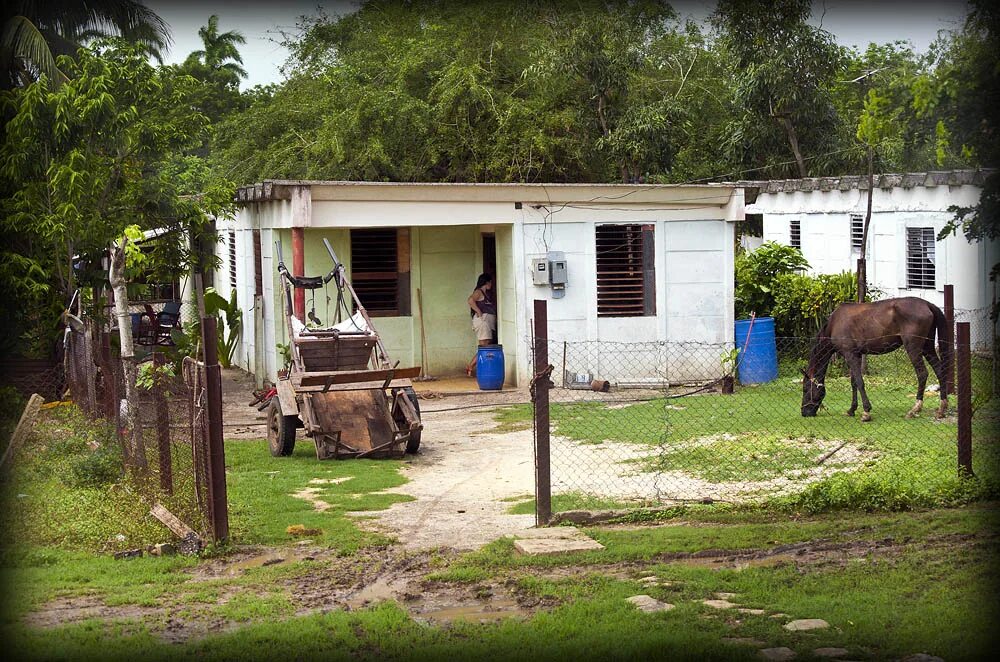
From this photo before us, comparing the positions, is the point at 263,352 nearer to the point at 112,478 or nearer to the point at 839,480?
the point at 112,478

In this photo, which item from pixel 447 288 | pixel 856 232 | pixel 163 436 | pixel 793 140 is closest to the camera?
pixel 163 436

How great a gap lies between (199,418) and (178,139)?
7883 millimetres

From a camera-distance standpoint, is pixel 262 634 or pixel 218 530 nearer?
pixel 262 634

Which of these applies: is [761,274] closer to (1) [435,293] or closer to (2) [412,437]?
(1) [435,293]

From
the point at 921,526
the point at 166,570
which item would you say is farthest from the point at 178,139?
the point at 921,526

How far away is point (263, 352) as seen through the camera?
18.8 metres

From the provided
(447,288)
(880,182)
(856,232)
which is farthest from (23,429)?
(856,232)

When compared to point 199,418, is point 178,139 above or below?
above

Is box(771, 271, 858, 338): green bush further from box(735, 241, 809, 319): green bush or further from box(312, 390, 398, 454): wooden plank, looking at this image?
box(312, 390, 398, 454): wooden plank

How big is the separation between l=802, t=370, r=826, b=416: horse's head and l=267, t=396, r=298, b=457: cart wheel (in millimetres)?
6000

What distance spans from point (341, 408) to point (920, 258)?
41.7ft

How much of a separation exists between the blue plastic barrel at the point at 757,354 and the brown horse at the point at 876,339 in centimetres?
369

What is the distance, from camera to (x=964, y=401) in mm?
8922

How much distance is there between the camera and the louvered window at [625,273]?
1788 centimetres
